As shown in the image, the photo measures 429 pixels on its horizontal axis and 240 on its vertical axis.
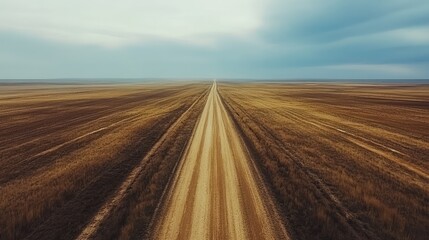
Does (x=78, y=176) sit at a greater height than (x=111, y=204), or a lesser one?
lesser

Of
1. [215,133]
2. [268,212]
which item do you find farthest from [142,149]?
[268,212]

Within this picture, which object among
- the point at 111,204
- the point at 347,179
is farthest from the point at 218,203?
the point at 347,179

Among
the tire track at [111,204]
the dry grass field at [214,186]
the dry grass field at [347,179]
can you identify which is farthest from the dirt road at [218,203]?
the tire track at [111,204]

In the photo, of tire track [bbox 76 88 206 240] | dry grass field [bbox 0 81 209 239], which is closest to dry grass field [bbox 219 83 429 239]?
dry grass field [bbox 0 81 209 239]

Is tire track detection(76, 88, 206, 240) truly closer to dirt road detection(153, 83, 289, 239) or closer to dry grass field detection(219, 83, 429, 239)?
dirt road detection(153, 83, 289, 239)

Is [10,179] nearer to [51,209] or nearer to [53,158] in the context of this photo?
[53,158]

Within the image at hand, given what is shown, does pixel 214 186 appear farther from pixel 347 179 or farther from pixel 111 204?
pixel 347 179

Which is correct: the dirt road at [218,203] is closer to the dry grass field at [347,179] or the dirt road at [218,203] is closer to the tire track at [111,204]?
the dry grass field at [347,179]

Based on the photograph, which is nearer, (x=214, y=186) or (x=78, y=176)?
(x=214, y=186)
